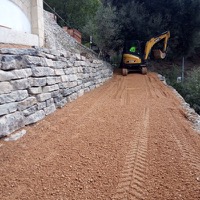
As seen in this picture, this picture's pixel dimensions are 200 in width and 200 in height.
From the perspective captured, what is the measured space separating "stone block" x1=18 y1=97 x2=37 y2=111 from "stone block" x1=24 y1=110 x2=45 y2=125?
0.21m

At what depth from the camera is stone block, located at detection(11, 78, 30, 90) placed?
344 centimetres

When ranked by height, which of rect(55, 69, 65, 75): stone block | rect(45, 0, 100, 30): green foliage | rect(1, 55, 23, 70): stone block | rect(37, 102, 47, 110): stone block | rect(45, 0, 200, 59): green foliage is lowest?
rect(37, 102, 47, 110): stone block

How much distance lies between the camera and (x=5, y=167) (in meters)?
2.54

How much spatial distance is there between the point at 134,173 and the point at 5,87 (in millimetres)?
2336

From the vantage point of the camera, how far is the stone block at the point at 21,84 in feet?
11.3

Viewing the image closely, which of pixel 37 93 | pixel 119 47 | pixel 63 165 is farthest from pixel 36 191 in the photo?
pixel 119 47

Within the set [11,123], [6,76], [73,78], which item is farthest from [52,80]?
[11,123]

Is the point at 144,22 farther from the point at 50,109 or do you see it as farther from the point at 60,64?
the point at 50,109

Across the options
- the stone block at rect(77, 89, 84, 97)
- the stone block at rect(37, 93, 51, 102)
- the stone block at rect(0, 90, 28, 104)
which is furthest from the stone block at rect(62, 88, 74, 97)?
the stone block at rect(0, 90, 28, 104)

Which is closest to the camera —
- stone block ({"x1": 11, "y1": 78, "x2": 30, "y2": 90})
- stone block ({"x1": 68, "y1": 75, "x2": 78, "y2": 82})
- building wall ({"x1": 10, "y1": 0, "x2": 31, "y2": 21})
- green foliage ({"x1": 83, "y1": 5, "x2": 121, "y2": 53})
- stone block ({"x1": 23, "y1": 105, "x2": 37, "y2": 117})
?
stone block ({"x1": 11, "y1": 78, "x2": 30, "y2": 90})

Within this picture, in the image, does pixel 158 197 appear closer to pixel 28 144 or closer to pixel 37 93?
pixel 28 144

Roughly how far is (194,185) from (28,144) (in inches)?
93.3

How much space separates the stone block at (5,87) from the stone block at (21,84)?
95mm

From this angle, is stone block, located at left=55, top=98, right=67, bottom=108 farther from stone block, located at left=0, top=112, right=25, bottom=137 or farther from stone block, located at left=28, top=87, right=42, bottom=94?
stone block, located at left=0, top=112, right=25, bottom=137
